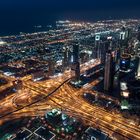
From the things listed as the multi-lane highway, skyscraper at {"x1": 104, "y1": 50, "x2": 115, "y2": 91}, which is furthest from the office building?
skyscraper at {"x1": 104, "y1": 50, "x2": 115, "y2": 91}

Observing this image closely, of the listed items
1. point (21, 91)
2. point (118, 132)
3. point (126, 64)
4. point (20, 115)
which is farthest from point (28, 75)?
point (118, 132)

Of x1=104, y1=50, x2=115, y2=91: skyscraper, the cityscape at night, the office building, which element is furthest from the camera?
the office building

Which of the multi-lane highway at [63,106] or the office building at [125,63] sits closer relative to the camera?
the multi-lane highway at [63,106]

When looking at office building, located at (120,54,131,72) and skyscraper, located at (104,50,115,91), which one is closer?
skyscraper, located at (104,50,115,91)

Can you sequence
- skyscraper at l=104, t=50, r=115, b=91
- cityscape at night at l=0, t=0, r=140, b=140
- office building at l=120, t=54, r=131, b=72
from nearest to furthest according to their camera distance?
cityscape at night at l=0, t=0, r=140, b=140, skyscraper at l=104, t=50, r=115, b=91, office building at l=120, t=54, r=131, b=72

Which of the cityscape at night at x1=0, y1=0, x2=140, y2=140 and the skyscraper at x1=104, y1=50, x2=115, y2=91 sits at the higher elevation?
the skyscraper at x1=104, y1=50, x2=115, y2=91

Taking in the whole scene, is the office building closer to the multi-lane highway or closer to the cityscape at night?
the cityscape at night

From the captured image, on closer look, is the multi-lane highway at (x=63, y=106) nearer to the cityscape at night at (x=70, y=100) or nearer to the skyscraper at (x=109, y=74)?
the cityscape at night at (x=70, y=100)

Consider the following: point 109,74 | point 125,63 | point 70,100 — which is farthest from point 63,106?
point 125,63

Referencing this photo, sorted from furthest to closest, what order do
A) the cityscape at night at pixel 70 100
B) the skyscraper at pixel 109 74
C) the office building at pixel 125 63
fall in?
1. the office building at pixel 125 63
2. the skyscraper at pixel 109 74
3. the cityscape at night at pixel 70 100

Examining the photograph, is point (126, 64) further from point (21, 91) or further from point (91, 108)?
point (21, 91)

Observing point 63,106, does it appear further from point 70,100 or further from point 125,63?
point 125,63

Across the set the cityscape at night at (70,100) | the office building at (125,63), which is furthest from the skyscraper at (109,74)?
the office building at (125,63)

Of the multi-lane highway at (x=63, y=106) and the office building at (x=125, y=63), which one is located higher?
the office building at (x=125, y=63)
